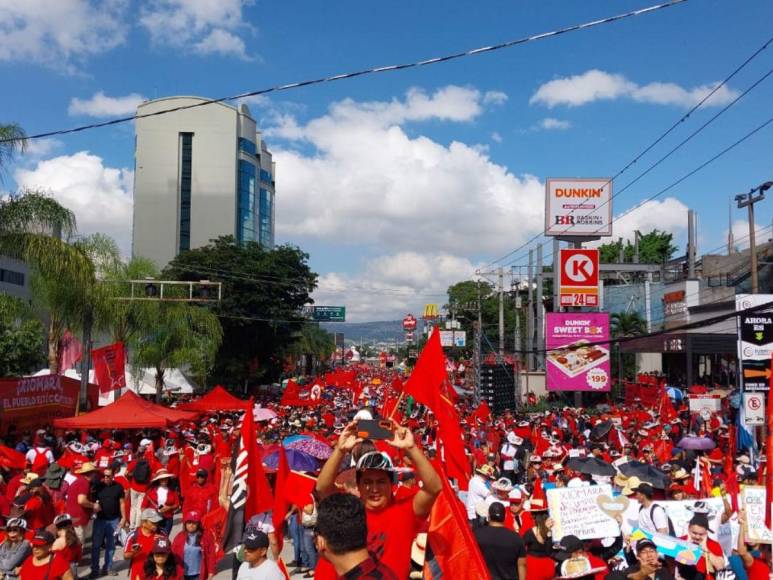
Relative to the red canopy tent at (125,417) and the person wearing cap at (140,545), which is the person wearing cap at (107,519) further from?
the red canopy tent at (125,417)

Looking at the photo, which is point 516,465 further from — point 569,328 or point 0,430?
point 569,328

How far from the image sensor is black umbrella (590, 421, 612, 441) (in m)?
18.0

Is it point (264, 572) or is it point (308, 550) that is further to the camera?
point (308, 550)

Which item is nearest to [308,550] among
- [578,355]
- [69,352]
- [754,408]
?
[754,408]

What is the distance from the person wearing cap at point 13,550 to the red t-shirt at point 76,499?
2.56 m

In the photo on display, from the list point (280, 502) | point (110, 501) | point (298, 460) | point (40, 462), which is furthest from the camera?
point (40, 462)

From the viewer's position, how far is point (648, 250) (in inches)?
2832

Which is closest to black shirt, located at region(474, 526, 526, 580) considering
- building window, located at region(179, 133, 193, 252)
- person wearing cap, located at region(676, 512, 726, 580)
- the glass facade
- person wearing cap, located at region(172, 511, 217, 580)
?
person wearing cap, located at region(676, 512, 726, 580)

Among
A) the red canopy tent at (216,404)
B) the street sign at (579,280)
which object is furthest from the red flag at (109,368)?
the street sign at (579,280)

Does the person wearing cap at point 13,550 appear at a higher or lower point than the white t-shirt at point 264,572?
lower

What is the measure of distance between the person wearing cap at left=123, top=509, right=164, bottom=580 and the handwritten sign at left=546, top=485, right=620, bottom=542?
3.53m

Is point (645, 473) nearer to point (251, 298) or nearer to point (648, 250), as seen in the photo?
point (251, 298)

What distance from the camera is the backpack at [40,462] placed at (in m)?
12.7

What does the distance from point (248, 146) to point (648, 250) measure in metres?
46.7
